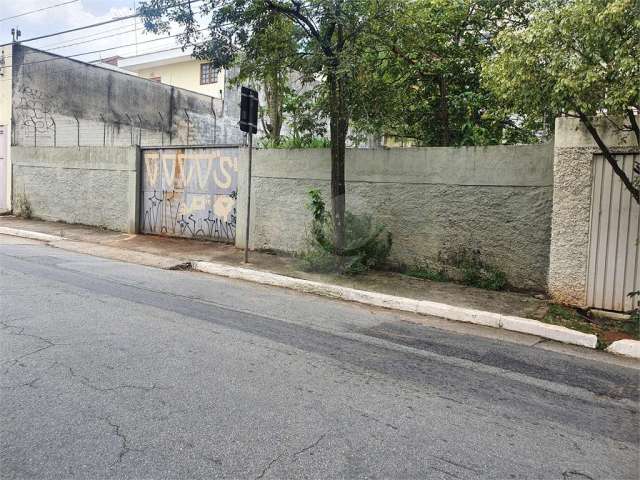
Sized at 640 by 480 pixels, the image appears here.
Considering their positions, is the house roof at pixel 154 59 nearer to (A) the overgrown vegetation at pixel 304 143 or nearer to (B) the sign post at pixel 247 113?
(A) the overgrown vegetation at pixel 304 143

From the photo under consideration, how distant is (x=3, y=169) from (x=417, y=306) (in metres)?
16.2

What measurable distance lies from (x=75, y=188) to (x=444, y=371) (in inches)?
532

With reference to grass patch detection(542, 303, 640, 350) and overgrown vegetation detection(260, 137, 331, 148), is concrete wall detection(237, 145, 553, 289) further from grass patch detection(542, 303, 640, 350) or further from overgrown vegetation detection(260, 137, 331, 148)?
grass patch detection(542, 303, 640, 350)

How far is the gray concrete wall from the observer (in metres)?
17.5

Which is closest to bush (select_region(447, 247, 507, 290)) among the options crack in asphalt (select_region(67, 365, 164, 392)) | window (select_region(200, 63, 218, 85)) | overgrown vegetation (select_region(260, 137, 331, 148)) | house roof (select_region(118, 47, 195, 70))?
overgrown vegetation (select_region(260, 137, 331, 148))

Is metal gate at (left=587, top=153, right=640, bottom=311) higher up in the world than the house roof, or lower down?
lower down

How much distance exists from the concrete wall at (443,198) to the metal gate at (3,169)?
11.6 meters

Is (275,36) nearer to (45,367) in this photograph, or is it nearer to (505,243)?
(505,243)

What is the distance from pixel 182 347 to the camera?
15.9 feet

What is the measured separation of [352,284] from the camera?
27.1 feet

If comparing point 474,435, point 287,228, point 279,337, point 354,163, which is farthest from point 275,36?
point 474,435

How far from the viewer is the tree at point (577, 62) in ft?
17.6

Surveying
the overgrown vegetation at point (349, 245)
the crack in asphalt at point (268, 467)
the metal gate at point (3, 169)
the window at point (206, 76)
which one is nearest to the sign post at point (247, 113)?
the overgrown vegetation at point (349, 245)

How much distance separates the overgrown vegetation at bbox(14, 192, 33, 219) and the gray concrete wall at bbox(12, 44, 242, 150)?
1863 mm
